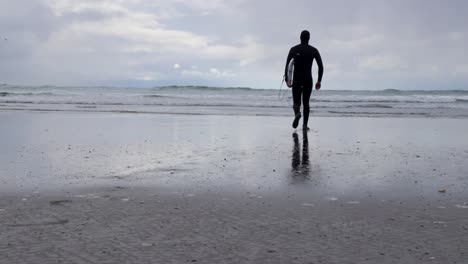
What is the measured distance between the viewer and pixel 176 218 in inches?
119

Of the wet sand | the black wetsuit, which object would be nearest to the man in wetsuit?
the black wetsuit

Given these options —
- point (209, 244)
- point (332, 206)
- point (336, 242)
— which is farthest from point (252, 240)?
point (332, 206)

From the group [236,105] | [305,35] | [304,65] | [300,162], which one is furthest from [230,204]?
[236,105]

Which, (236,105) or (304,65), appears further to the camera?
(236,105)

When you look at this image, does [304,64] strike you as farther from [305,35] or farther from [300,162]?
[300,162]

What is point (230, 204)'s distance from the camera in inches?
135

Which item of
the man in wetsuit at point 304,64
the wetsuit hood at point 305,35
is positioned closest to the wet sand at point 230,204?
the man in wetsuit at point 304,64

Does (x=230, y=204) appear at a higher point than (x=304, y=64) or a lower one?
lower

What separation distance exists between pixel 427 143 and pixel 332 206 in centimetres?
495

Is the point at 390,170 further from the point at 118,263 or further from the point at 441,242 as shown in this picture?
the point at 118,263

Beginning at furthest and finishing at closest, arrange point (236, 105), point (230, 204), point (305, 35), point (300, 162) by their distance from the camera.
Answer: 1. point (236, 105)
2. point (305, 35)
3. point (300, 162)
4. point (230, 204)

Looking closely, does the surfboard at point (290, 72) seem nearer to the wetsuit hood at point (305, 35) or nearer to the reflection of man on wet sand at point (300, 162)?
the wetsuit hood at point (305, 35)

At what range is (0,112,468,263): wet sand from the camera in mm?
2424

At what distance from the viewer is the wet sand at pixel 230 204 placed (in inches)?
95.4
